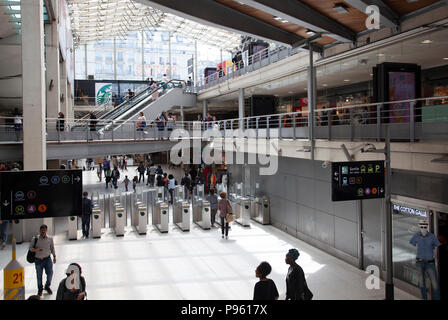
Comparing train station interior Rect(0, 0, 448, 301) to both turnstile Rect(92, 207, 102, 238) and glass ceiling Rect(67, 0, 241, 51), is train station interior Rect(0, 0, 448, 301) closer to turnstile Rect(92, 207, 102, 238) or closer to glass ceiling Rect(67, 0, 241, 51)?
turnstile Rect(92, 207, 102, 238)

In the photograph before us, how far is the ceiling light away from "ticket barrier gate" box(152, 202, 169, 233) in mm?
9631

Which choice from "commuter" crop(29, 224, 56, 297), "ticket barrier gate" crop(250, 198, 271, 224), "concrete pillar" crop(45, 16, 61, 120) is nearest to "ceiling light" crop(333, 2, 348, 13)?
"commuter" crop(29, 224, 56, 297)

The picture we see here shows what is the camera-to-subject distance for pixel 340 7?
8.98m

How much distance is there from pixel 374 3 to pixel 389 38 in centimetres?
200

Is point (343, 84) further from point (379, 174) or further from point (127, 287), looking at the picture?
point (127, 287)

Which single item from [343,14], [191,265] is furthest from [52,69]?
[343,14]

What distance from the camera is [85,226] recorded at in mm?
14516

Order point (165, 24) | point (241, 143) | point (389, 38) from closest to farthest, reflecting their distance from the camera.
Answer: point (389, 38) → point (241, 143) → point (165, 24)

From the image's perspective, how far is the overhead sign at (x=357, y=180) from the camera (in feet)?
25.6

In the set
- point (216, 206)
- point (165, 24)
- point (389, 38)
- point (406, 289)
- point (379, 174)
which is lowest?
point (406, 289)

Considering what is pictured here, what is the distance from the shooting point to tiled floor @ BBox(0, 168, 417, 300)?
369 inches

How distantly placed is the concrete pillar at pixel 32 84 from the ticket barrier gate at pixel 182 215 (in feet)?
17.1

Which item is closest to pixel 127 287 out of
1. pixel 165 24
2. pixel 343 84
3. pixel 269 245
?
pixel 269 245

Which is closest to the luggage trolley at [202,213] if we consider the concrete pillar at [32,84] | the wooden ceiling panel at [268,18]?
the concrete pillar at [32,84]
